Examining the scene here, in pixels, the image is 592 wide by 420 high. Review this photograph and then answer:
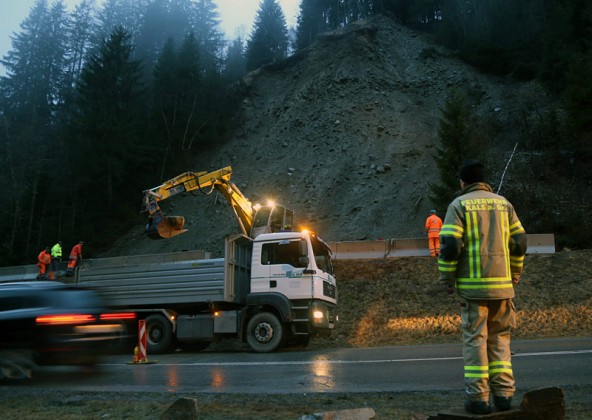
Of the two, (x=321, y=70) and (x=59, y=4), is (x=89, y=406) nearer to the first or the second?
(x=321, y=70)

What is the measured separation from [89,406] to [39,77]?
209 feet

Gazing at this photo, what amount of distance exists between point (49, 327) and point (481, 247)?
641 cm

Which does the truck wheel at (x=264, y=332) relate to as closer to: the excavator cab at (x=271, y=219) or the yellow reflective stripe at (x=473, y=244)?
the excavator cab at (x=271, y=219)

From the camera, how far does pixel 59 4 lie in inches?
2753

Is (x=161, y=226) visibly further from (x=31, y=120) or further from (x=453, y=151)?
(x=31, y=120)

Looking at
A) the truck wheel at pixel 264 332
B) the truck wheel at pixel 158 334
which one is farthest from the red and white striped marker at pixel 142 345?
the truck wheel at pixel 264 332

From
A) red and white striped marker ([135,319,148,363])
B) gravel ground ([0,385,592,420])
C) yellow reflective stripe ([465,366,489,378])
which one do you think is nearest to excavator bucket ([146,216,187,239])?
red and white striped marker ([135,319,148,363])

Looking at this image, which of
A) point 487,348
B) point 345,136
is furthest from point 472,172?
point 345,136

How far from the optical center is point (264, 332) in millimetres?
13297

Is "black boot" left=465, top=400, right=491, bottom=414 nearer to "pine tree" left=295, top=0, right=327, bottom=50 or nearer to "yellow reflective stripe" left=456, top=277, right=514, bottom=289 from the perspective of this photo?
"yellow reflective stripe" left=456, top=277, right=514, bottom=289

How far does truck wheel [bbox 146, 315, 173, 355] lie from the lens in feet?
47.5

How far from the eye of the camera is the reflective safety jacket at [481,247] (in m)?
4.41

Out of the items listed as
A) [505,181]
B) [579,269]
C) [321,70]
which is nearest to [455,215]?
[579,269]

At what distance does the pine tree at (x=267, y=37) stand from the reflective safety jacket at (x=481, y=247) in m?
55.4
